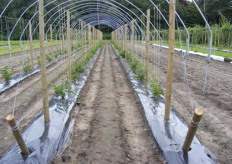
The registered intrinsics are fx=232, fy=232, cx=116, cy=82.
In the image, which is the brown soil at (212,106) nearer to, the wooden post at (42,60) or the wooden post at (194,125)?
the wooden post at (194,125)

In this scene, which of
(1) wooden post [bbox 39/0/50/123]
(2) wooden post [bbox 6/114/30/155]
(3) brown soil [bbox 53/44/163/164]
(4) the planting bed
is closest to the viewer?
(2) wooden post [bbox 6/114/30/155]

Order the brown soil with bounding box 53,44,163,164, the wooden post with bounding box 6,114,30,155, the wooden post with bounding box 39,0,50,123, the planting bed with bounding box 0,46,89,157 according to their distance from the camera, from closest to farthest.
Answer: the wooden post with bounding box 6,114,30,155 → the brown soil with bounding box 53,44,163,164 → the wooden post with bounding box 39,0,50,123 → the planting bed with bounding box 0,46,89,157

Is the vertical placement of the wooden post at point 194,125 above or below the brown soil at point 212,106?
above

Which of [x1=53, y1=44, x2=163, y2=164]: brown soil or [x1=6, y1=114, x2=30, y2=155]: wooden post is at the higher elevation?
[x1=6, y1=114, x2=30, y2=155]: wooden post

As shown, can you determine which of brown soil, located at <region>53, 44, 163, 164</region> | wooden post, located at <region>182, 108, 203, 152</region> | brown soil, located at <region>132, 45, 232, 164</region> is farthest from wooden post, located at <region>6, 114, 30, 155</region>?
brown soil, located at <region>132, 45, 232, 164</region>

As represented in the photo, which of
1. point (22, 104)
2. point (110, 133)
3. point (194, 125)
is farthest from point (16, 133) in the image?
point (22, 104)

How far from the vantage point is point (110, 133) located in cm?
421

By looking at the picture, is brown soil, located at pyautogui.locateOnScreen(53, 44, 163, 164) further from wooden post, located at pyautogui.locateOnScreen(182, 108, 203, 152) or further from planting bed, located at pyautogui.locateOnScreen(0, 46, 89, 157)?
planting bed, located at pyautogui.locateOnScreen(0, 46, 89, 157)

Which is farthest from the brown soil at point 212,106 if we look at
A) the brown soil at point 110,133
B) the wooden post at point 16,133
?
the wooden post at point 16,133

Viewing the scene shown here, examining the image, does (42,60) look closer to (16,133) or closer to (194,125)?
(16,133)

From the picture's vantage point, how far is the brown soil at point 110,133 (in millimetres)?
3461

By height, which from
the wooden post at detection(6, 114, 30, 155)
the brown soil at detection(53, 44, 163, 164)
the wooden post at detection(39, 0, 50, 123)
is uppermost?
the wooden post at detection(39, 0, 50, 123)

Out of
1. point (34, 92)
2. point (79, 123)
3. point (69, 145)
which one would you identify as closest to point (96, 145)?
point (69, 145)

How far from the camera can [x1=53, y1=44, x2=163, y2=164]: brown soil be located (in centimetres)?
346
